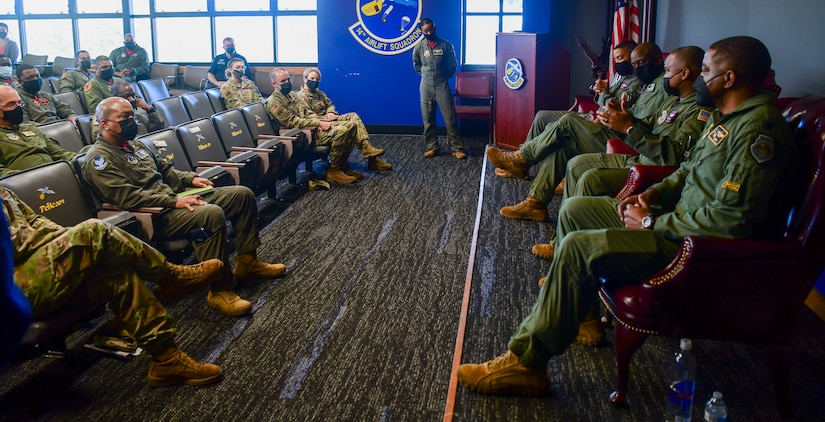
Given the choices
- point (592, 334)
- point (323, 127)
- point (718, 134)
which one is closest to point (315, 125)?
point (323, 127)

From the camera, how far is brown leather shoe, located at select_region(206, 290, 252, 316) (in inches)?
140

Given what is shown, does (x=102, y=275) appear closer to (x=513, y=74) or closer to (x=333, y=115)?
(x=333, y=115)

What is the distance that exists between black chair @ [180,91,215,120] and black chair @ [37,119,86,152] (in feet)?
5.53

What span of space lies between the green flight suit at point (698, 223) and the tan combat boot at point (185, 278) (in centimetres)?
149

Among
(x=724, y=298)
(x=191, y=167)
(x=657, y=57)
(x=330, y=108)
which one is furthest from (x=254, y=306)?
(x=330, y=108)

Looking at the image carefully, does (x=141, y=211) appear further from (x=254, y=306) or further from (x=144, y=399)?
(x=144, y=399)

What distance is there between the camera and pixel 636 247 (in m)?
2.44

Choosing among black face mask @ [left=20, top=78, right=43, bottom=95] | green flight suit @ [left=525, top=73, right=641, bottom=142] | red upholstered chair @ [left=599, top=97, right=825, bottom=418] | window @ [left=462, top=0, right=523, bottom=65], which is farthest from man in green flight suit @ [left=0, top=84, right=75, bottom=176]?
window @ [left=462, top=0, right=523, bottom=65]

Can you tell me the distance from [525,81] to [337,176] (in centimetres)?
215

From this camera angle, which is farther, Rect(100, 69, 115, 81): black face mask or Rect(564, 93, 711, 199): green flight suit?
Rect(100, 69, 115, 81): black face mask

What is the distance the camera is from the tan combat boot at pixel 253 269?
4.03m

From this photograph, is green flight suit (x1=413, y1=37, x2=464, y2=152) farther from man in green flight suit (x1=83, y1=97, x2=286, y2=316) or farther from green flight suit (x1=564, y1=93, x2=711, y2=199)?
man in green flight suit (x1=83, y1=97, x2=286, y2=316)

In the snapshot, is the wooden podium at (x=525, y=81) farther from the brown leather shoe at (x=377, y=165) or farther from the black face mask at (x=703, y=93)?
the black face mask at (x=703, y=93)

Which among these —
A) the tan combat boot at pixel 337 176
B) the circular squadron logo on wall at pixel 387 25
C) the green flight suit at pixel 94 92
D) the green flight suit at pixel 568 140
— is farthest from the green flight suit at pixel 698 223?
the circular squadron logo on wall at pixel 387 25
